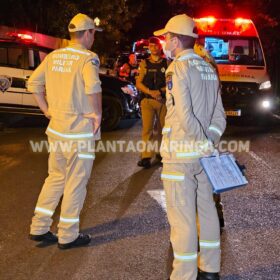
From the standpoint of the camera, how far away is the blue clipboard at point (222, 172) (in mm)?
3252

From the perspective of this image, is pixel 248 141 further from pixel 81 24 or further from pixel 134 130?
pixel 81 24

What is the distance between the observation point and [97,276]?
3820 millimetres

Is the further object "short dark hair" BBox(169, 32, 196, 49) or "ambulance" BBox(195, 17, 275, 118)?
"ambulance" BBox(195, 17, 275, 118)

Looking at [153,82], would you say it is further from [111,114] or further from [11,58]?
[11,58]

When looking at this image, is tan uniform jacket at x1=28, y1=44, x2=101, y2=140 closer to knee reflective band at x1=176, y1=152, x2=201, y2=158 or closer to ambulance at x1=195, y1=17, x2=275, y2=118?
knee reflective band at x1=176, y1=152, x2=201, y2=158

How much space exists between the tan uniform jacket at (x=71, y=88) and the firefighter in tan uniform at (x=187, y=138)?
0.91m

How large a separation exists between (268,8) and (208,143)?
17168 millimetres

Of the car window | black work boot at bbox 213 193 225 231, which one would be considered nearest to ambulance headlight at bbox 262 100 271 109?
the car window

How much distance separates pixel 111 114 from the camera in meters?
11.1

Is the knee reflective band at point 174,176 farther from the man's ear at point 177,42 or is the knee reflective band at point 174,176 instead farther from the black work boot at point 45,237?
the black work boot at point 45,237

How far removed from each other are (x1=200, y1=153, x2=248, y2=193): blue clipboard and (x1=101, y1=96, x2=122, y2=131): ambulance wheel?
303 inches

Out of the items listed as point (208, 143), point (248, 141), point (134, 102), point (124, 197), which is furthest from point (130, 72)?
point (208, 143)

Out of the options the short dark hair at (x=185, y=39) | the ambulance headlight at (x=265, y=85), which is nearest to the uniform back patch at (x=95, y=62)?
the short dark hair at (x=185, y=39)

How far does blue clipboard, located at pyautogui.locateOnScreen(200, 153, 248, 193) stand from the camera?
128 inches
